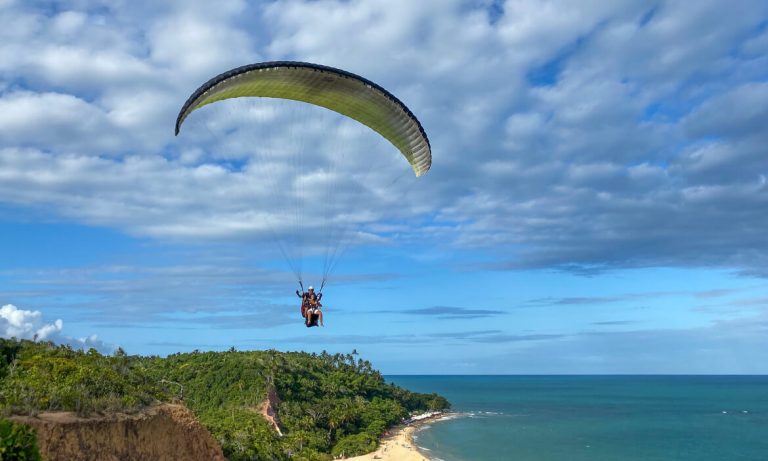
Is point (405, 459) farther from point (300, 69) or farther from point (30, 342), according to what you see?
point (300, 69)

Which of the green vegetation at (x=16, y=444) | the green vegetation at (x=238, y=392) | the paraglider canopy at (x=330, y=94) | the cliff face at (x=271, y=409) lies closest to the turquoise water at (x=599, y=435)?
the green vegetation at (x=238, y=392)

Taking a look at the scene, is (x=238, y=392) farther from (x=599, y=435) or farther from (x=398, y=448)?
(x=599, y=435)

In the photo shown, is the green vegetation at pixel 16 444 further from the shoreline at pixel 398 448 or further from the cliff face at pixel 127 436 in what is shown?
the shoreline at pixel 398 448

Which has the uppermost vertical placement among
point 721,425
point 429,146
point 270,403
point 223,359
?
point 429,146

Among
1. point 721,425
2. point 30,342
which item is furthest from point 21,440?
point 721,425

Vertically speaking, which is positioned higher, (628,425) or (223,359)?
(223,359)

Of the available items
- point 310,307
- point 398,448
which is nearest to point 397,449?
point 398,448
